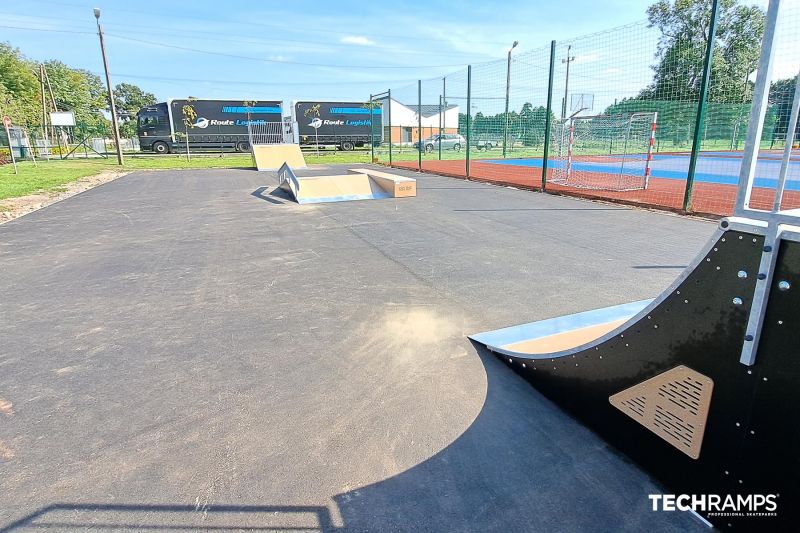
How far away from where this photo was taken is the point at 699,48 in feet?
32.4

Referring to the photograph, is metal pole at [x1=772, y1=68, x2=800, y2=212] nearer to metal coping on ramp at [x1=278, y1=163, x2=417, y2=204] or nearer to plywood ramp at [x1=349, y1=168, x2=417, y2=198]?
metal coping on ramp at [x1=278, y1=163, x2=417, y2=204]

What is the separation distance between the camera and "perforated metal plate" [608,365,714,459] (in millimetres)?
1787

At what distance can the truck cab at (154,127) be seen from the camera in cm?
3188

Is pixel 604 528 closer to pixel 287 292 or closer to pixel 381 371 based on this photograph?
pixel 381 371

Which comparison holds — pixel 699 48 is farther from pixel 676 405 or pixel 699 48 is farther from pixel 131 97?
pixel 131 97

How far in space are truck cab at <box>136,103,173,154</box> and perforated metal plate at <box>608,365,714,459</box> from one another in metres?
36.8

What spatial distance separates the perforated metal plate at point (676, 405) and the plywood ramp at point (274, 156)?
19.9 metres

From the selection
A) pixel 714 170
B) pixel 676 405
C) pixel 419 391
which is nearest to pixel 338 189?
pixel 419 391

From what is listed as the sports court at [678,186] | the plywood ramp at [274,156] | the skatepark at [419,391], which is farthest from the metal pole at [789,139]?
the plywood ramp at [274,156]

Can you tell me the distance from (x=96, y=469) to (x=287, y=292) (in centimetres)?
251

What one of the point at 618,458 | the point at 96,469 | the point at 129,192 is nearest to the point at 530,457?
the point at 618,458

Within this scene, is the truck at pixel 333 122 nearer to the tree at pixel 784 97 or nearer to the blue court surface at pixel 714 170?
the blue court surface at pixel 714 170

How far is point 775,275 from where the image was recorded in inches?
58.6

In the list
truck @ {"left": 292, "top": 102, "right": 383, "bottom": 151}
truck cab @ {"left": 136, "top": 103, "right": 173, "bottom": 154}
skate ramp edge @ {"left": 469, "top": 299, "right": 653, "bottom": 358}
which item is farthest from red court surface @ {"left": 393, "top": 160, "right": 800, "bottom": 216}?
truck cab @ {"left": 136, "top": 103, "right": 173, "bottom": 154}
